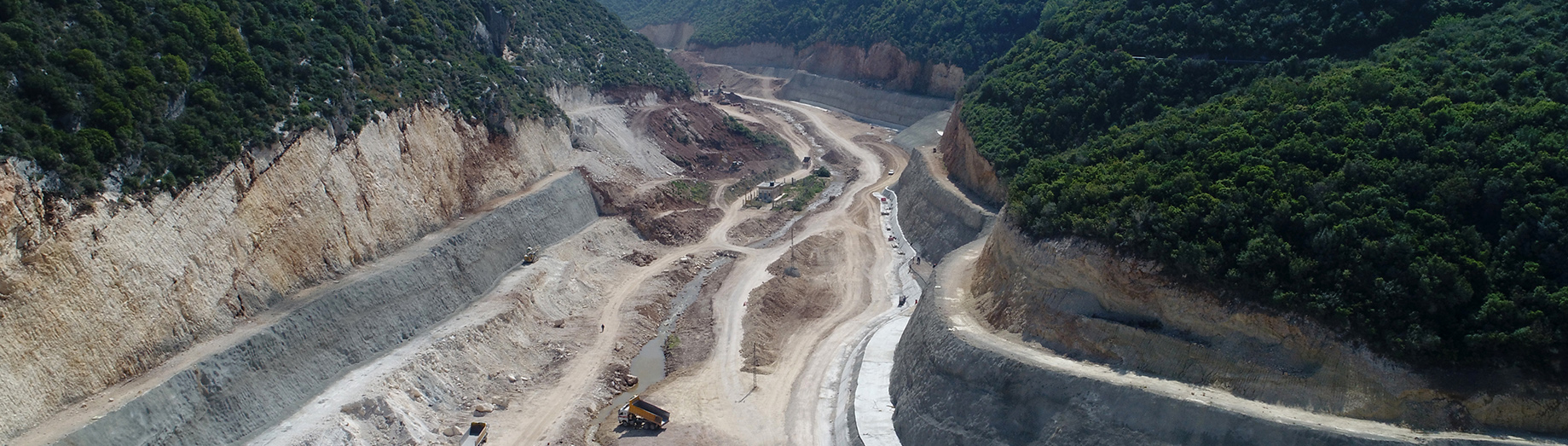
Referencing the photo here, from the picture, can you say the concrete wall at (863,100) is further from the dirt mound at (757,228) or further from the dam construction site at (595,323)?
the dam construction site at (595,323)

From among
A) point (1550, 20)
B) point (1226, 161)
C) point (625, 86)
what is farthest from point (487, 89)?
point (1550, 20)

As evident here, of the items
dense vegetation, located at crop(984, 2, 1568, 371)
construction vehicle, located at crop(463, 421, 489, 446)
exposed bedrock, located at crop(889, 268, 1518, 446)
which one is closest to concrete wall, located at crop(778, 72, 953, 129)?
dense vegetation, located at crop(984, 2, 1568, 371)

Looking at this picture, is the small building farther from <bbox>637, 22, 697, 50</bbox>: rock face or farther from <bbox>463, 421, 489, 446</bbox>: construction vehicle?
<bbox>637, 22, 697, 50</bbox>: rock face

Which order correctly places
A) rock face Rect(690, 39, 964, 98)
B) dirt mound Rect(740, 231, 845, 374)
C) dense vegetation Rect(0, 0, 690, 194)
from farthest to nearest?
1. rock face Rect(690, 39, 964, 98)
2. dirt mound Rect(740, 231, 845, 374)
3. dense vegetation Rect(0, 0, 690, 194)

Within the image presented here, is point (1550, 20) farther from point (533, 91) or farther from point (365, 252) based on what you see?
point (533, 91)

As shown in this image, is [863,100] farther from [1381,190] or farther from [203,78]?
[1381,190]

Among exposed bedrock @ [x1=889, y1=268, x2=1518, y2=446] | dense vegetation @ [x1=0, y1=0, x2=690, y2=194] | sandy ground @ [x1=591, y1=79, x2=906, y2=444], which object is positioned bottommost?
sandy ground @ [x1=591, y1=79, x2=906, y2=444]

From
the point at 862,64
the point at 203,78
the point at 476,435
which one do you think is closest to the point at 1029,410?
the point at 476,435

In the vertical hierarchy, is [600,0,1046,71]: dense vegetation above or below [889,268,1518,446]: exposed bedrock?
above
